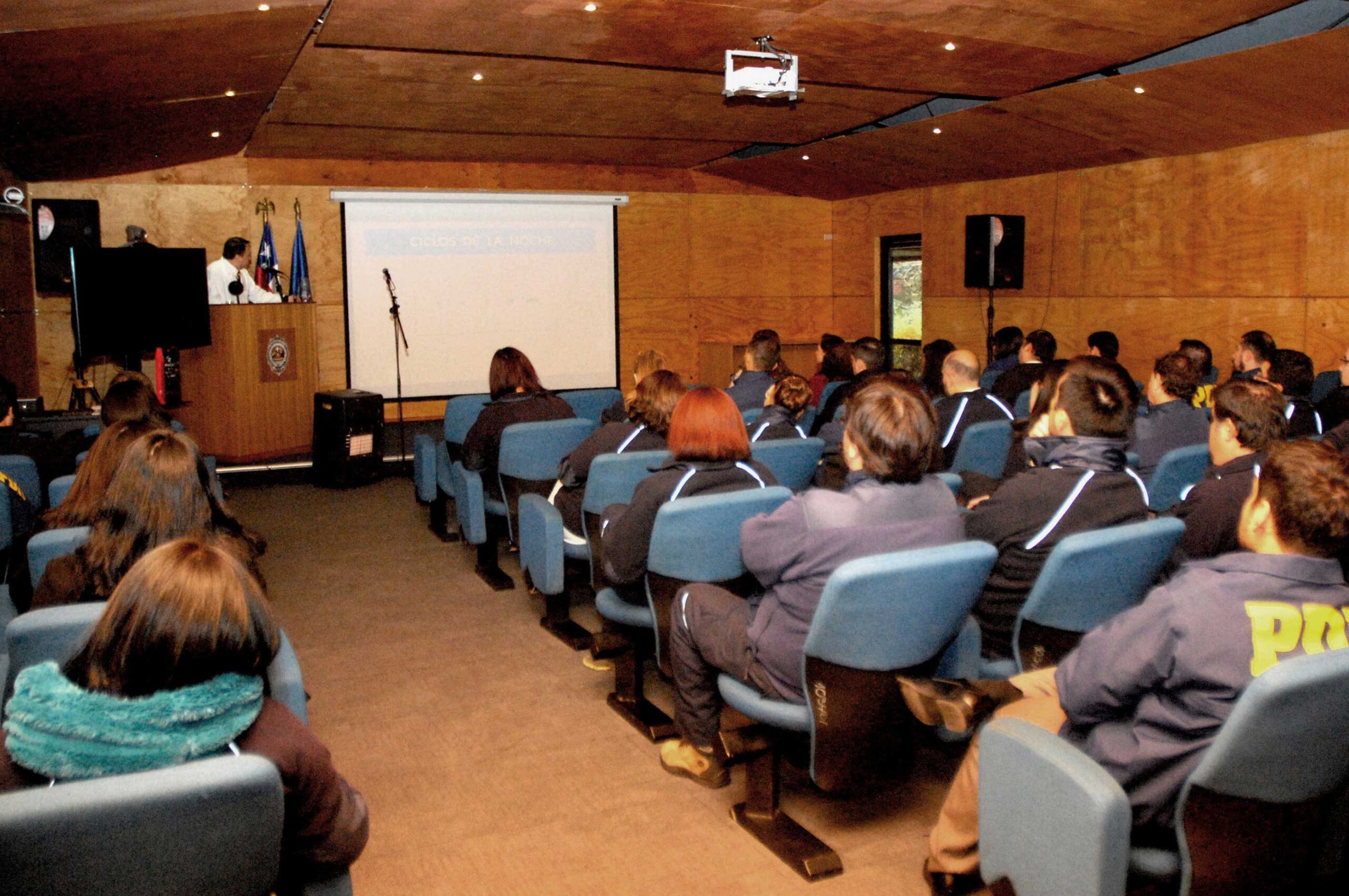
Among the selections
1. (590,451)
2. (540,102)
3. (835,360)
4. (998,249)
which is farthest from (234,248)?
(998,249)

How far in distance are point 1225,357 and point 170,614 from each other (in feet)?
27.4

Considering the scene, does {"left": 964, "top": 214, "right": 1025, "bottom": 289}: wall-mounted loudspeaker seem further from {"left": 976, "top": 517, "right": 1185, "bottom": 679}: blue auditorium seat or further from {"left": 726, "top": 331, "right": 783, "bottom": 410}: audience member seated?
{"left": 976, "top": 517, "right": 1185, "bottom": 679}: blue auditorium seat

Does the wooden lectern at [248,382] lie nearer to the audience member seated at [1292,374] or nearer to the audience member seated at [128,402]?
the audience member seated at [128,402]

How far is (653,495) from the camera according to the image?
318 centimetres

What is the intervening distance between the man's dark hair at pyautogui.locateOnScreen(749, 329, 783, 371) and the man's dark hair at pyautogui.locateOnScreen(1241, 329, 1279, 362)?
259cm

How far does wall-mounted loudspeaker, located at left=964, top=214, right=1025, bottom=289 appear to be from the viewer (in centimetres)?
935

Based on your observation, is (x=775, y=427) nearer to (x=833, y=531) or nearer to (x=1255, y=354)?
(x=833, y=531)

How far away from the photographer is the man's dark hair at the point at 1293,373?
17.6 ft

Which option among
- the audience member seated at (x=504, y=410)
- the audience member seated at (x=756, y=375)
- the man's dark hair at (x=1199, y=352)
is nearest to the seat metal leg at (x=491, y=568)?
the audience member seated at (x=504, y=410)

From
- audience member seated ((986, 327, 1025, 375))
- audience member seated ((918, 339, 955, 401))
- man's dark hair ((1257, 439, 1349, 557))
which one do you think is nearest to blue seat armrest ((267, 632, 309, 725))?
man's dark hair ((1257, 439, 1349, 557))

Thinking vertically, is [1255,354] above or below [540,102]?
below

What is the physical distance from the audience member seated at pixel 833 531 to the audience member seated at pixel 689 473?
0.47 metres

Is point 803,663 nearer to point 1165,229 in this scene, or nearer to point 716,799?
point 716,799

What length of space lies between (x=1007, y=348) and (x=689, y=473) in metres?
5.21
